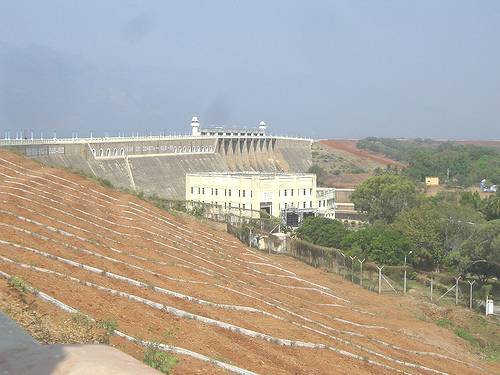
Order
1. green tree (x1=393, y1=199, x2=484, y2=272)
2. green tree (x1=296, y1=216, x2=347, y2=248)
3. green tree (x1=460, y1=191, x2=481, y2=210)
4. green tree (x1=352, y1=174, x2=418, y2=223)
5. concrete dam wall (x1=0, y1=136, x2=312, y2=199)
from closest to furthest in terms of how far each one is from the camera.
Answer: green tree (x1=393, y1=199, x2=484, y2=272), green tree (x1=296, y1=216, x2=347, y2=248), green tree (x1=352, y1=174, x2=418, y2=223), green tree (x1=460, y1=191, x2=481, y2=210), concrete dam wall (x1=0, y1=136, x2=312, y2=199)

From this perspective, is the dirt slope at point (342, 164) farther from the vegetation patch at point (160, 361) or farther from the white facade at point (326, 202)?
the vegetation patch at point (160, 361)

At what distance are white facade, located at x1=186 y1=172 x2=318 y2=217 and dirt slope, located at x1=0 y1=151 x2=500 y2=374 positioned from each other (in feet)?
86.8

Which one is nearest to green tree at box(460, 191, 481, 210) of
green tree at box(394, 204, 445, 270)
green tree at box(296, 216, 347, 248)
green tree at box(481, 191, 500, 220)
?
green tree at box(481, 191, 500, 220)

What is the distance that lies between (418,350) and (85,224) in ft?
43.4

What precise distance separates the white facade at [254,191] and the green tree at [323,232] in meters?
11.1

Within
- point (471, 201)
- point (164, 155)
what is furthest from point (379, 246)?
point (164, 155)

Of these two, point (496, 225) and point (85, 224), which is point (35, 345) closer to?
point (85, 224)

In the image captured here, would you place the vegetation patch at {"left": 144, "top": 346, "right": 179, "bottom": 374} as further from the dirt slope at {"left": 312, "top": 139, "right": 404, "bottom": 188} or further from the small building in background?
the dirt slope at {"left": 312, "top": 139, "right": 404, "bottom": 188}

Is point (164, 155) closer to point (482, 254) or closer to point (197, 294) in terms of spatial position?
point (482, 254)

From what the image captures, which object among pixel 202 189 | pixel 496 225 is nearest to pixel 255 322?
pixel 496 225

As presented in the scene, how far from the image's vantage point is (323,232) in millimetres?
47438

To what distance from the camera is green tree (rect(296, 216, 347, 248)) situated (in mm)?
46500

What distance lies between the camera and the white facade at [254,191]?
205ft

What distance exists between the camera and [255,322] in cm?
1848
